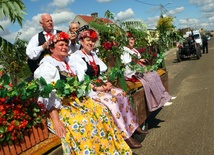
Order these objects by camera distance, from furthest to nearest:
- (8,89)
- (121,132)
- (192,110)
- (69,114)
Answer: (192,110)
(121,132)
(69,114)
(8,89)

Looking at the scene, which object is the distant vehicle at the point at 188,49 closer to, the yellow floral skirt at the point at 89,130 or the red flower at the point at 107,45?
the red flower at the point at 107,45

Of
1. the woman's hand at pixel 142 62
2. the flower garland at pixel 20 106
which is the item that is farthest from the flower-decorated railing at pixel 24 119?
the woman's hand at pixel 142 62

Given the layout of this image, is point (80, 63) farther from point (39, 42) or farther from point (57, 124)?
point (57, 124)

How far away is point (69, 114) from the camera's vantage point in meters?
2.83

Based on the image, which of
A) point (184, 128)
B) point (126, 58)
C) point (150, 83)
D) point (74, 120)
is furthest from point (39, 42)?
point (184, 128)

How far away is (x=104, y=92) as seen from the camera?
362 cm

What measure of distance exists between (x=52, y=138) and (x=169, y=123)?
3477mm

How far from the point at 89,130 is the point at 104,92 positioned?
0.92 metres

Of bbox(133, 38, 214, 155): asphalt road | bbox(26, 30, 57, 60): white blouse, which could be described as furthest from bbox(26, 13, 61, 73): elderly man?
bbox(133, 38, 214, 155): asphalt road

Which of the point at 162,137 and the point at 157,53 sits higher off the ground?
the point at 157,53

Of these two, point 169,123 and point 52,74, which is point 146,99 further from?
point 52,74

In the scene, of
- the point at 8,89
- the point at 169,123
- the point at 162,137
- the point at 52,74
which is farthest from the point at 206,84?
the point at 8,89

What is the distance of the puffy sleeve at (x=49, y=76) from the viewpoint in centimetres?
275

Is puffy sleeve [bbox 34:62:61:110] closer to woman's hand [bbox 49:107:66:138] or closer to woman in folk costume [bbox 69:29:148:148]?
woman's hand [bbox 49:107:66:138]
